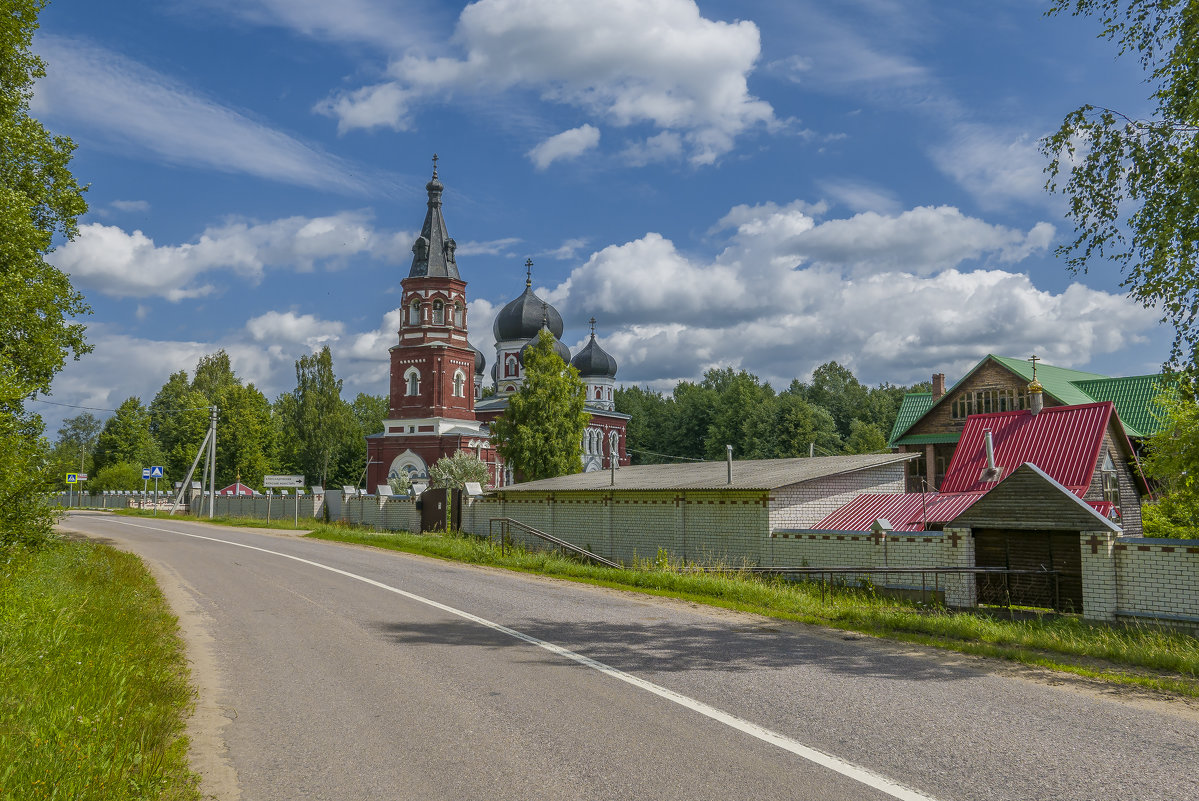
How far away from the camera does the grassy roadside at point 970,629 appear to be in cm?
882

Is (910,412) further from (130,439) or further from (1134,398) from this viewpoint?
(130,439)

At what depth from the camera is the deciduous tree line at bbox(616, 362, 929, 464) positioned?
75.4 metres

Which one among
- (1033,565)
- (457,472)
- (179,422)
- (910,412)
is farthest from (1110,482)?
(179,422)

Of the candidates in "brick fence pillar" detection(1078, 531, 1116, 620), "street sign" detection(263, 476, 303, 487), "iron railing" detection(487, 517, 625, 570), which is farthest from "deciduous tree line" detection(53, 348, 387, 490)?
"brick fence pillar" detection(1078, 531, 1116, 620)

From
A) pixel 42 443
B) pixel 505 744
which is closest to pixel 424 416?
pixel 42 443

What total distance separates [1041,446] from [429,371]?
39.3 meters

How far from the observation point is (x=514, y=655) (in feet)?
29.8

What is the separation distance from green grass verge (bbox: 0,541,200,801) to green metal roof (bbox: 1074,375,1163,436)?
129 feet

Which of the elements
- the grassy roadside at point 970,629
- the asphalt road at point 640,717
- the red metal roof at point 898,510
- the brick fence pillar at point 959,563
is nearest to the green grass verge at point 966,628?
the grassy roadside at point 970,629

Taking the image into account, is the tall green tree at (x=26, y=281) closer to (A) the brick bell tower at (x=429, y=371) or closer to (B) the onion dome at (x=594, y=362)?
(A) the brick bell tower at (x=429, y=371)

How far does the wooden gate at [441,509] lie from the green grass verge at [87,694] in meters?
18.7

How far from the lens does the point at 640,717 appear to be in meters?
6.54

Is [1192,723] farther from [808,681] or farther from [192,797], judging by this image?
[192,797]

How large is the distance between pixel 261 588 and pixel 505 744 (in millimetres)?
11248
